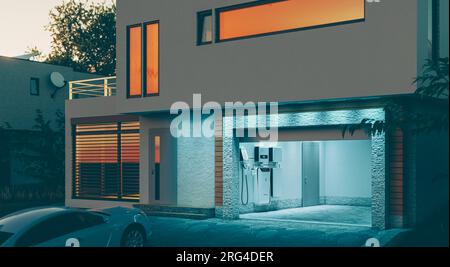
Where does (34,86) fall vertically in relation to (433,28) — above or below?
below

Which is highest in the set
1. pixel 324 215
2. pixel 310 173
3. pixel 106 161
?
pixel 106 161

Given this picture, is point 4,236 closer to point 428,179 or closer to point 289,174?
point 428,179

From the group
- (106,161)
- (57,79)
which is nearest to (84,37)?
(57,79)

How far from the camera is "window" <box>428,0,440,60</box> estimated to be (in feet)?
47.5

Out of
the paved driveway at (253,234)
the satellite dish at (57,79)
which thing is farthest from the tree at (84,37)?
the paved driveway at (253,234)

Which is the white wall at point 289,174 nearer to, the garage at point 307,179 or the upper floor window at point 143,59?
the garage at point 307,179

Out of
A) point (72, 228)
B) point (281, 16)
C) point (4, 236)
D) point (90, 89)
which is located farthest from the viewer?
point (90, 89)

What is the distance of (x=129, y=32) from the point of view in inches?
747

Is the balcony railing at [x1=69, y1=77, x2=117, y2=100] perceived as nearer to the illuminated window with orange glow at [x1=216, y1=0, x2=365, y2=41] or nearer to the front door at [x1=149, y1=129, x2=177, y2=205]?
the front door at [x1=149, y1=129, x2=177, y2=205]

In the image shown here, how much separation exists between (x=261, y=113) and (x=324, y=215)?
3719 millimetres

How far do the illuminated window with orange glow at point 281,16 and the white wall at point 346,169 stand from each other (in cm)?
700

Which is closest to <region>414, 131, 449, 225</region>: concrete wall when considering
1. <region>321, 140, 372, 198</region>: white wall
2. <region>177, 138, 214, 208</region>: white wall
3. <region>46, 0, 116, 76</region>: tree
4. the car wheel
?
<region>321, 140, 372, 198</region>: white wall

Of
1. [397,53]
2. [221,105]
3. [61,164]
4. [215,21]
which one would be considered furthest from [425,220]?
[61,164]

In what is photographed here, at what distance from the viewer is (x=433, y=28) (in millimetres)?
14703
